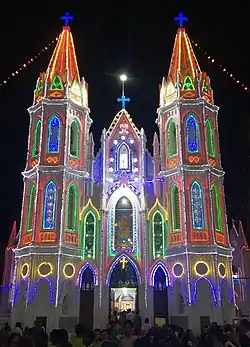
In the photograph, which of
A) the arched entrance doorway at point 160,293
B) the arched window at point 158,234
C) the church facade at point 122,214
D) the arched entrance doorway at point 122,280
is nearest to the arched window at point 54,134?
the church facade at point 122,214

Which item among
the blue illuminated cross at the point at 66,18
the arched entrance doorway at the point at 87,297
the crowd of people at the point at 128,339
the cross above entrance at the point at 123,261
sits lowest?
the crowd of people at the point at 128,339

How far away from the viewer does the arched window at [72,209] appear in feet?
105

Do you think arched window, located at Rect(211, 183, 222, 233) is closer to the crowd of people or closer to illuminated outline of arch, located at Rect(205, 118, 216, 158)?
illuminated outline of arch, located at Rect(205, 118, 216, 158)

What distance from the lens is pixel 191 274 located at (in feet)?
96.5

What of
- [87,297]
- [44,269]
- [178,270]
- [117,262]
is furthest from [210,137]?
[44,269]

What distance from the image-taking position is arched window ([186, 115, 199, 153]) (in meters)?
33.5

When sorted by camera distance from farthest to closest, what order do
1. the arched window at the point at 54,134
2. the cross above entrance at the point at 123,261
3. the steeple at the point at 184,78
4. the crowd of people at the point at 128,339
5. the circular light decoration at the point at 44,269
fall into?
the steeple at the point at 184,78 → the arched window at the point at 54,134 → the cross above entrance at the point at 123,261 → the circular light decoration at the point at 44,269 → the crowd of people at the point at 128,339

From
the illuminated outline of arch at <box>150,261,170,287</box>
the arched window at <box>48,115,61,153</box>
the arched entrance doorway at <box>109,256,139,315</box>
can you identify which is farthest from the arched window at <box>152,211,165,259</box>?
the arched window at <box>48,115,61,153</box>

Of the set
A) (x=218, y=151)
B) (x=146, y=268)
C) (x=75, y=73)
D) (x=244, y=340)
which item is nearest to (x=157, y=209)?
(x=146, y=268)

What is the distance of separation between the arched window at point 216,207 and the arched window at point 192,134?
3.29 meters

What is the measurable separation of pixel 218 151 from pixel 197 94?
500cm

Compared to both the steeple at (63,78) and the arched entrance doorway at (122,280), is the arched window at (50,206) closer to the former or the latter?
the arched entrance doorway at (122,280)

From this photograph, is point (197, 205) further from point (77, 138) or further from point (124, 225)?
point (77, 138)

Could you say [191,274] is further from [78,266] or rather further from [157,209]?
[78,266]
